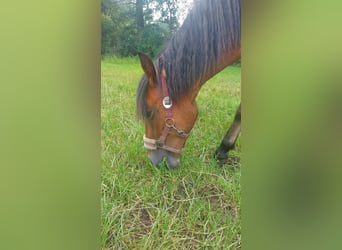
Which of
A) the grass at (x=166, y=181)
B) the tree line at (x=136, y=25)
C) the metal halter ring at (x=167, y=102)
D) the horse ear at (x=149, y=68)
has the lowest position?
the grass at (x=166, y=181)

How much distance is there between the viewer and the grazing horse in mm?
1535

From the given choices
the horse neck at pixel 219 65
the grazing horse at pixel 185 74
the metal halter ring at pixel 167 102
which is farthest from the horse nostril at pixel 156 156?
the horse neck at pixel 219 65

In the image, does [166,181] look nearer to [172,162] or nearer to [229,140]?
[172,162]

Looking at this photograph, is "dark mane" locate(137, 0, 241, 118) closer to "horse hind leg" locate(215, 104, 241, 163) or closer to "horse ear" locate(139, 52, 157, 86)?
"horse ear" locate(139, 52, 157, 86)

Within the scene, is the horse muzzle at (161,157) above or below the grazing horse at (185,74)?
below

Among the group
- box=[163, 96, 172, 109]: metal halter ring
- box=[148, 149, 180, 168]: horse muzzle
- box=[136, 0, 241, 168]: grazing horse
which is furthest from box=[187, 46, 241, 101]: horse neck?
box=[148, 149, 180, 168]: horse muzzle

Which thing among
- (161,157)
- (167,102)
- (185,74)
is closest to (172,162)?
(161,157)

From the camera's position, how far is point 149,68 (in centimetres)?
155

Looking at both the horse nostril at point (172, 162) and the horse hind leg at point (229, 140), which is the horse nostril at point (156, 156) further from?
the horse hind leg at point (229, 140)

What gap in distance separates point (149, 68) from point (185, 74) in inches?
5.7

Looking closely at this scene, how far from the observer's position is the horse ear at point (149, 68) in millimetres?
1544
